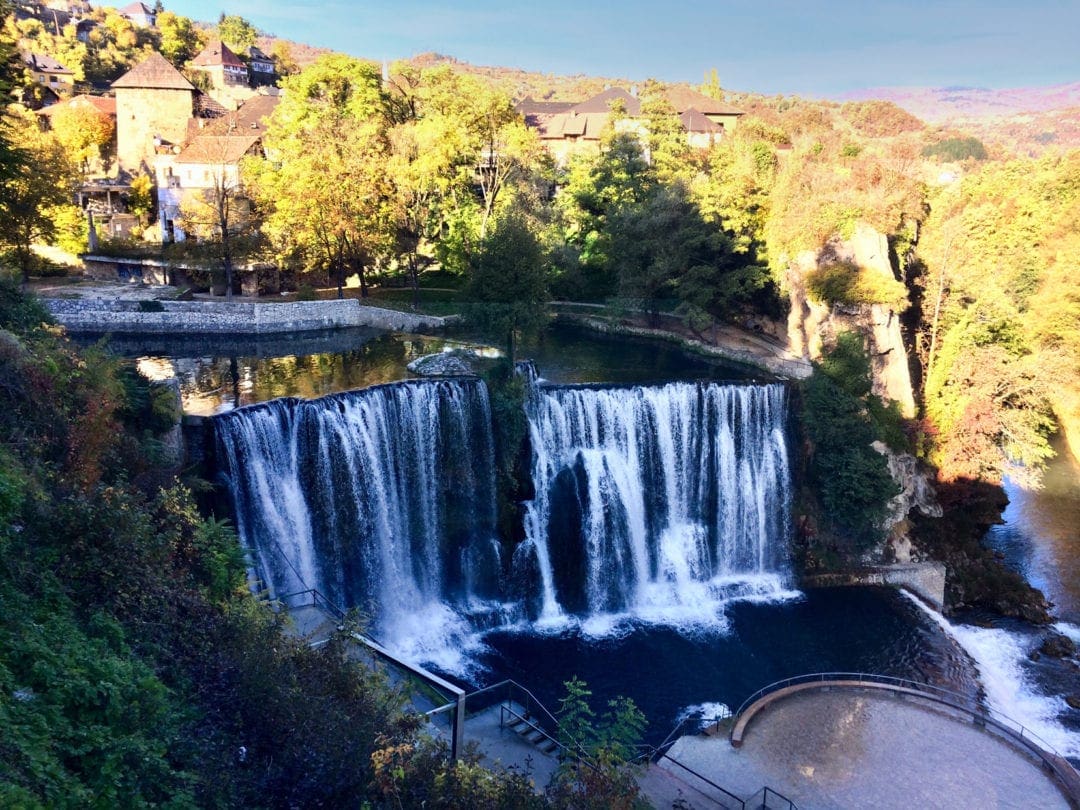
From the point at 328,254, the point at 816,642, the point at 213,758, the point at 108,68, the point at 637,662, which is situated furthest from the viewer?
the point at 108,68

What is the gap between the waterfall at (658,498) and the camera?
21.3m

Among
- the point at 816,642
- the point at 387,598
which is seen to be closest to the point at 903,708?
the point at 816,642

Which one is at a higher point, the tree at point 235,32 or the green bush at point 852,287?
the tree at point 235,32

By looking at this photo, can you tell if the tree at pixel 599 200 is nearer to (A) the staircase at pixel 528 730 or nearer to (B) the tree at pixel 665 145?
(B) the tree at pixel 665 145

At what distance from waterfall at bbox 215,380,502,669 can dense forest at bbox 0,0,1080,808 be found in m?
1.80

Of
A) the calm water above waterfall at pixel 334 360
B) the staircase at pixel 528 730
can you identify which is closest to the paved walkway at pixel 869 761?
the staircase at pixel 528 730

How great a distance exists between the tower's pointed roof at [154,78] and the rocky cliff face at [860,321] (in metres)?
39.6

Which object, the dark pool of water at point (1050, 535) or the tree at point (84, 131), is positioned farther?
the tree at point (84, 131)

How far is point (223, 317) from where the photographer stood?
1232 inches

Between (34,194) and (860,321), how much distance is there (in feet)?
103

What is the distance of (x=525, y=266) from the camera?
2519cm

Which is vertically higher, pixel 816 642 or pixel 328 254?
pixel 328 254

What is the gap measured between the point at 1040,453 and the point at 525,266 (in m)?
17.7

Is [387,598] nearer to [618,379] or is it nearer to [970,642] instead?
[618,379]
